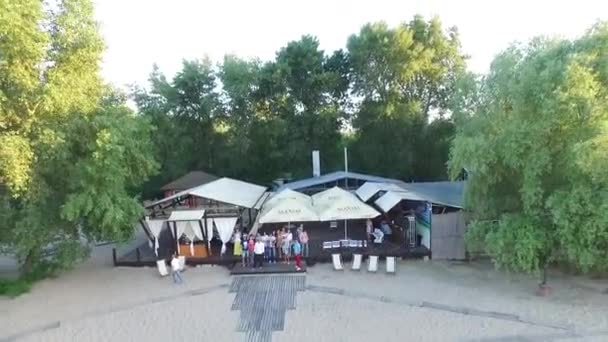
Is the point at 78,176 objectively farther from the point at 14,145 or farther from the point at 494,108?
the point at 494,108

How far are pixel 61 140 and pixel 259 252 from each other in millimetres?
7153

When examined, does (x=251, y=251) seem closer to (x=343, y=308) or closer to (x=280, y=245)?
(x=280, y=245)

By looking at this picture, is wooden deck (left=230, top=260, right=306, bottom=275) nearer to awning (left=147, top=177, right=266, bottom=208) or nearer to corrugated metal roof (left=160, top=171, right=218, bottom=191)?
awning (left=147, top=177, right=266, bottom=208)

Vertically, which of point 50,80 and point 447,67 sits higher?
point 447,67

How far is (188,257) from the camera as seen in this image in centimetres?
1672

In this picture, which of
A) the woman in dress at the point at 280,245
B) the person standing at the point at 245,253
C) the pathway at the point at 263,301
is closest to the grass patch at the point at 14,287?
the pathway at the point at 263,301

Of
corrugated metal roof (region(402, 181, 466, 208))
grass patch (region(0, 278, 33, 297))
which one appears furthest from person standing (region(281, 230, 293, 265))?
grass patch (region(0, 278, 33, 297))

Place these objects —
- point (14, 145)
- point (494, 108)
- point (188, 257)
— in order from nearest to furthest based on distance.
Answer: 1. point (14, 145)
2. point (494, 108)
3. point (188, 257)

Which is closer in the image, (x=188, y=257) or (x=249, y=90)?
(x=188, y=257)

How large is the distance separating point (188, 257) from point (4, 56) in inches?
346

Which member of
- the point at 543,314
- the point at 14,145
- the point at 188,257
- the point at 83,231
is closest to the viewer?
the point at 543,314

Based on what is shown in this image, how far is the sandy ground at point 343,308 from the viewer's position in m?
10.4

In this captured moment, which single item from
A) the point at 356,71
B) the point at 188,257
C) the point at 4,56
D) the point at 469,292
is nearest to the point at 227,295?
the point at 188,257

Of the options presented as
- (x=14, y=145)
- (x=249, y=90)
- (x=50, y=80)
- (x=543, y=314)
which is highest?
(x=249, y=90)
